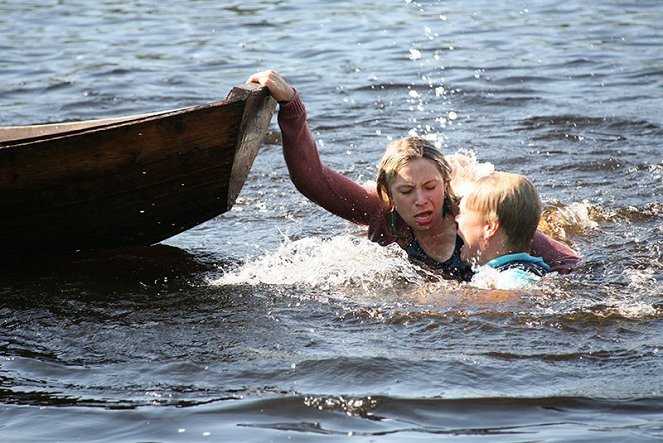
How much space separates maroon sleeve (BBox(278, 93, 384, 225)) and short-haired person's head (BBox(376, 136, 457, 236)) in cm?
20

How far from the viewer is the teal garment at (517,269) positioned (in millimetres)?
5418

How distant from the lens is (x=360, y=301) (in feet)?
18.6

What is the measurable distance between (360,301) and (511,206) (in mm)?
879

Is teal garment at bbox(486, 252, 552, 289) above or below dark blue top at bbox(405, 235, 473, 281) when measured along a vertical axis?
above

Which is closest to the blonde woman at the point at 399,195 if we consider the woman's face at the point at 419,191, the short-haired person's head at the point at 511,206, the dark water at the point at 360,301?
the woman's face at the point at 419,191

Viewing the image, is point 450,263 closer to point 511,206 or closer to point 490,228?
point 490,228

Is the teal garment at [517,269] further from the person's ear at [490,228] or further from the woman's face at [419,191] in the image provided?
the woman's face at [419,191]

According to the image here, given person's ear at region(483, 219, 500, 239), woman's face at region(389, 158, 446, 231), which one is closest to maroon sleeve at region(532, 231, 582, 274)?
person's ear at region(483, 219, 500, 239)

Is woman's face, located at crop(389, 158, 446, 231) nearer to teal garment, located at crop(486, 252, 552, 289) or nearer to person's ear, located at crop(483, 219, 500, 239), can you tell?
person's ear, located at crop(483, 219, 500, 239)

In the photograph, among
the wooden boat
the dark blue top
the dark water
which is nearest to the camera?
the dark water

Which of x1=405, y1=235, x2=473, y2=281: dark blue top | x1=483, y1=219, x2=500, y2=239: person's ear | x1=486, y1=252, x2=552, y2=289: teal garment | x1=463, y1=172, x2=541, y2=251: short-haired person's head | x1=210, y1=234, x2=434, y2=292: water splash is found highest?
x1=463, y1=172, x2=541, y2=251: short-haired person's head

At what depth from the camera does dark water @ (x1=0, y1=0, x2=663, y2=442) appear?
423 centimetres

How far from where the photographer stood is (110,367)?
481 centimetres

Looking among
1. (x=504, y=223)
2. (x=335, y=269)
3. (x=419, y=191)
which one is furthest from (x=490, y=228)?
(x=335, y=269)
